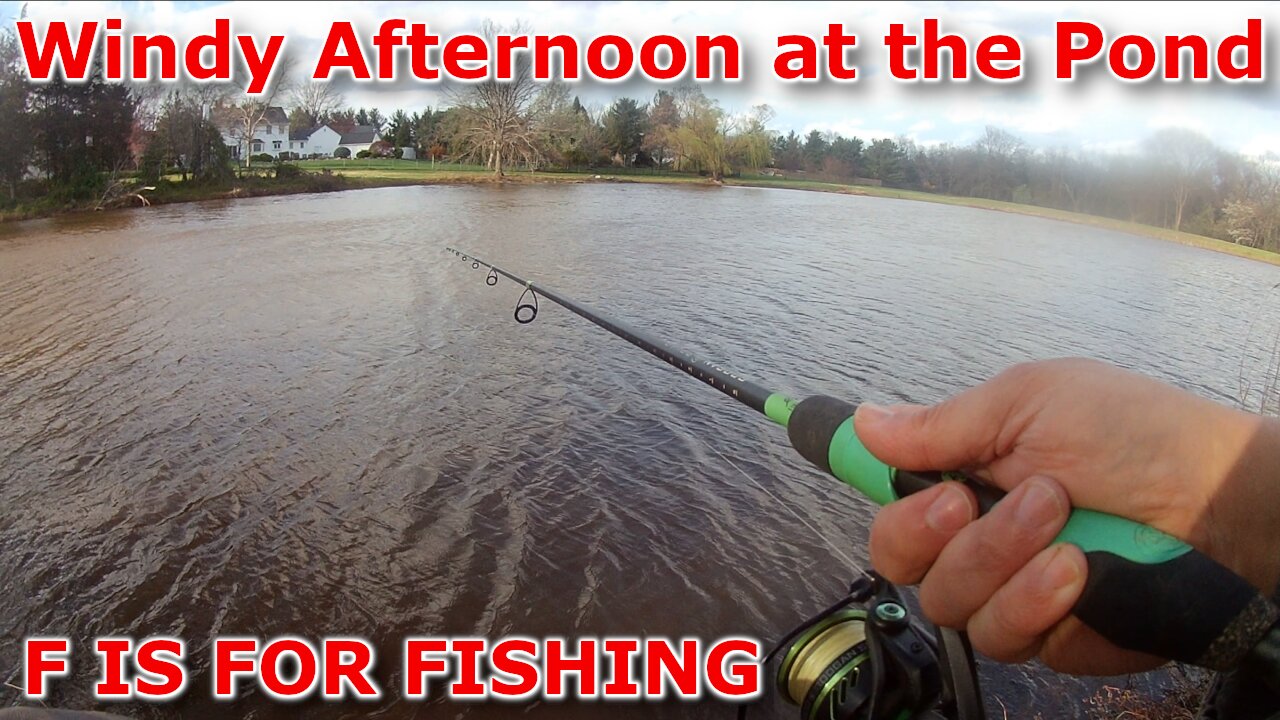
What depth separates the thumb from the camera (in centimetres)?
137

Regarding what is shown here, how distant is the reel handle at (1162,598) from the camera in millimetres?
1105

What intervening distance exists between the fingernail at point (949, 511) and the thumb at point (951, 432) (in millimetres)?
61

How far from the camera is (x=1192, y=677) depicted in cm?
412

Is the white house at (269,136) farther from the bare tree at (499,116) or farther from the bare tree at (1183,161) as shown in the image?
the bare tree at (1183,161)

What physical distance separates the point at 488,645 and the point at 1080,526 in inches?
149

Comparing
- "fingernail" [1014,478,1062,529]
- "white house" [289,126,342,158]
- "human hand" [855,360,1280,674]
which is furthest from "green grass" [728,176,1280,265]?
"white house" [289,126,342,158]

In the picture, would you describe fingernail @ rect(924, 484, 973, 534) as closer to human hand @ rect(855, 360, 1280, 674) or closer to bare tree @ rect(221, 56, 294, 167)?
human hand @ rect(855, 360, 1280, 674)

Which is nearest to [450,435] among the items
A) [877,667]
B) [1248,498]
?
[877,667]

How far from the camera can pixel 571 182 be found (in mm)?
52500

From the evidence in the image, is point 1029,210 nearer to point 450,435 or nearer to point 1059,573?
point 450,435

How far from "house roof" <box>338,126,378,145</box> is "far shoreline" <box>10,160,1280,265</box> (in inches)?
1343

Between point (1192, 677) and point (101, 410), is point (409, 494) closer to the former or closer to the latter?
point (101, 410)

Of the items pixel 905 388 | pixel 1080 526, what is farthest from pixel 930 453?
pixel 905 388

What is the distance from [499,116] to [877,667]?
188 feet
